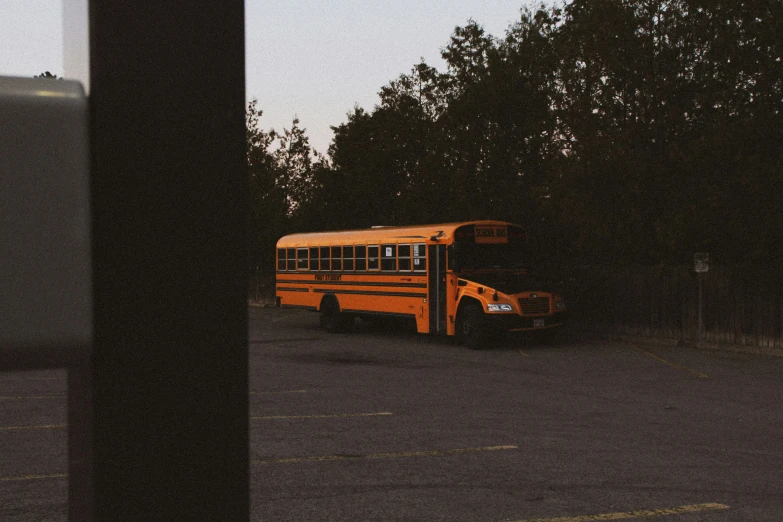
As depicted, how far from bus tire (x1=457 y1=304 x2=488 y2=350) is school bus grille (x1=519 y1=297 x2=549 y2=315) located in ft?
2.80

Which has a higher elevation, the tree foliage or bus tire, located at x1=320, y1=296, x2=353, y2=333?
the tree foliage

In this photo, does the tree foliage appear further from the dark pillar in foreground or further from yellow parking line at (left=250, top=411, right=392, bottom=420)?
the dark pillar in foreground

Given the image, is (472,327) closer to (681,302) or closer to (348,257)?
(681,302)

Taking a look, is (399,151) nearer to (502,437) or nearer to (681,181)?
(681,181)

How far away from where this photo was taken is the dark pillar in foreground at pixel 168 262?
23.2 inches

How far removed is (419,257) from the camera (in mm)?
20234

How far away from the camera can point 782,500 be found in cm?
614

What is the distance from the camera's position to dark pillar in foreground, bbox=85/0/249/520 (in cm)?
59

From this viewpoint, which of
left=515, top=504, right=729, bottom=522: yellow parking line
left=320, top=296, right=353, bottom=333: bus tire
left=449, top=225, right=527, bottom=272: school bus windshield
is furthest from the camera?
left=320, top=296, right=353, bottom=333: bus tire

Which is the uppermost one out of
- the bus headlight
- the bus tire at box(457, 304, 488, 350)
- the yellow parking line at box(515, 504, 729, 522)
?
the bus headlight

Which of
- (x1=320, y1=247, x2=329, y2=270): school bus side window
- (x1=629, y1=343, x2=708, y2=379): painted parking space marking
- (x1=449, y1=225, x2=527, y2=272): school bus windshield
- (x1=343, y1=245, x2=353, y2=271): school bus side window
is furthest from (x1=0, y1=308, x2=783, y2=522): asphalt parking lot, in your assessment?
(x1=320, y1=247, x2=329, y2=270): school bus side window

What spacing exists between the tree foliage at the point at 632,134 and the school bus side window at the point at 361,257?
15.6 ft

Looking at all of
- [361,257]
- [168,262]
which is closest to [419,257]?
[361,257]

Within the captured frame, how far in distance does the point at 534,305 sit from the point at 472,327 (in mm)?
1358
